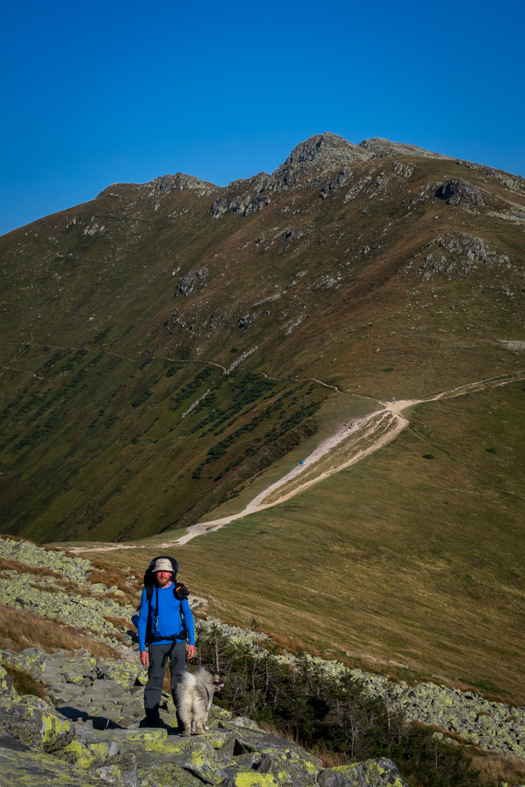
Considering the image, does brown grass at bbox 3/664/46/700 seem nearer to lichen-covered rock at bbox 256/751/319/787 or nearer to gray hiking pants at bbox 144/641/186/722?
gray hiking pants at bbox 144/641/186/722

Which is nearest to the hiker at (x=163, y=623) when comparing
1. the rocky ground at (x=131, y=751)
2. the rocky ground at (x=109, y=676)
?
the rocky ground at (x=131, y=751)

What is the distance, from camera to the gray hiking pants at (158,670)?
413 inches

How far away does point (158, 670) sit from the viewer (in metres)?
10.8

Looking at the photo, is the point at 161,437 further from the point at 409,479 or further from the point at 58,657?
the point at 58,657

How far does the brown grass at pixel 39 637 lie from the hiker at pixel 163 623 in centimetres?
693

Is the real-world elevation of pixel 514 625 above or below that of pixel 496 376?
below

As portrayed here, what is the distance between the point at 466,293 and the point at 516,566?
11383 cm

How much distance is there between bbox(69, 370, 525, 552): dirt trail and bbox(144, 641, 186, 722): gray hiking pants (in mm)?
44514

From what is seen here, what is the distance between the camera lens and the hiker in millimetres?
10883

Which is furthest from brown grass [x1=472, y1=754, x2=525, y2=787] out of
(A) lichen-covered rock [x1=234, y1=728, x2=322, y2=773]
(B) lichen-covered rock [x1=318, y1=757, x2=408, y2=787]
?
(A) lichen-covered rock [x1=234, y1=728, x2=322, y2=773]

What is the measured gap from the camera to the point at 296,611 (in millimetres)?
37219

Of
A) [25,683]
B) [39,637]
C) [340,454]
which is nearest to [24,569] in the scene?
[39,637]

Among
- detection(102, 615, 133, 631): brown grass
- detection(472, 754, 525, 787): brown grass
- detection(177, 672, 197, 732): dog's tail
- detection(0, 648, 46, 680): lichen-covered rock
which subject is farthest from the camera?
detection(102, 615, 133, 631): brown grass

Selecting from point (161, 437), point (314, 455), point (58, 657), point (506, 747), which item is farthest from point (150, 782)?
point (161, 437)
